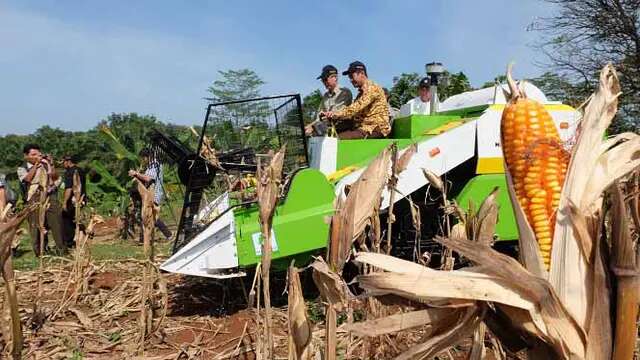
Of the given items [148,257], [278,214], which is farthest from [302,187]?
[148,257]

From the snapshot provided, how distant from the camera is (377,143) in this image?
17.5 ft

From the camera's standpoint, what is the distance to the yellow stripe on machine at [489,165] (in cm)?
497

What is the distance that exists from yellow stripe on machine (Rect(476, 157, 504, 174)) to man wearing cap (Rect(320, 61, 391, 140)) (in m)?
1.16

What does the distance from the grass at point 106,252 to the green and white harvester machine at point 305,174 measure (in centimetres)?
314

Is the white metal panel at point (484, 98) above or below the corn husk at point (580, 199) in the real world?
above

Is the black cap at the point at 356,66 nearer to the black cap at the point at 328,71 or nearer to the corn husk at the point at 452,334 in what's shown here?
the black cap at the point at 328,71

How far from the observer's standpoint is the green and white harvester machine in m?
4.11

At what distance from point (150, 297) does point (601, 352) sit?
138 inches

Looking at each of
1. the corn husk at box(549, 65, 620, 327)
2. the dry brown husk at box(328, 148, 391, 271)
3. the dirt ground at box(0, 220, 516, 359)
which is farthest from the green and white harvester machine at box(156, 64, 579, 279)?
the corn husk at box(549, 65, 620, 327)

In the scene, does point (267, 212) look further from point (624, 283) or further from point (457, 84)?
point (457, 84)

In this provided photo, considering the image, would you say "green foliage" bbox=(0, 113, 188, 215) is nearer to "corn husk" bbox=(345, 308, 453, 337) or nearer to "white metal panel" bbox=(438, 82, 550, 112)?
"white metal panel" bbox=(438, 82, 550, 112)

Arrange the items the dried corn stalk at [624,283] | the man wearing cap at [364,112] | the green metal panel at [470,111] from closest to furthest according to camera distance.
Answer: the dried corn stalk at [624,283]
the man wearing cap at [364,112]
the green metal panel at [470,111]

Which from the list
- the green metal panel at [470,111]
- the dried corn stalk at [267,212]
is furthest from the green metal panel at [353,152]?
the dried corn stalk at [267,212]

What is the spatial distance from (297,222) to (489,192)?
71.2 inches
